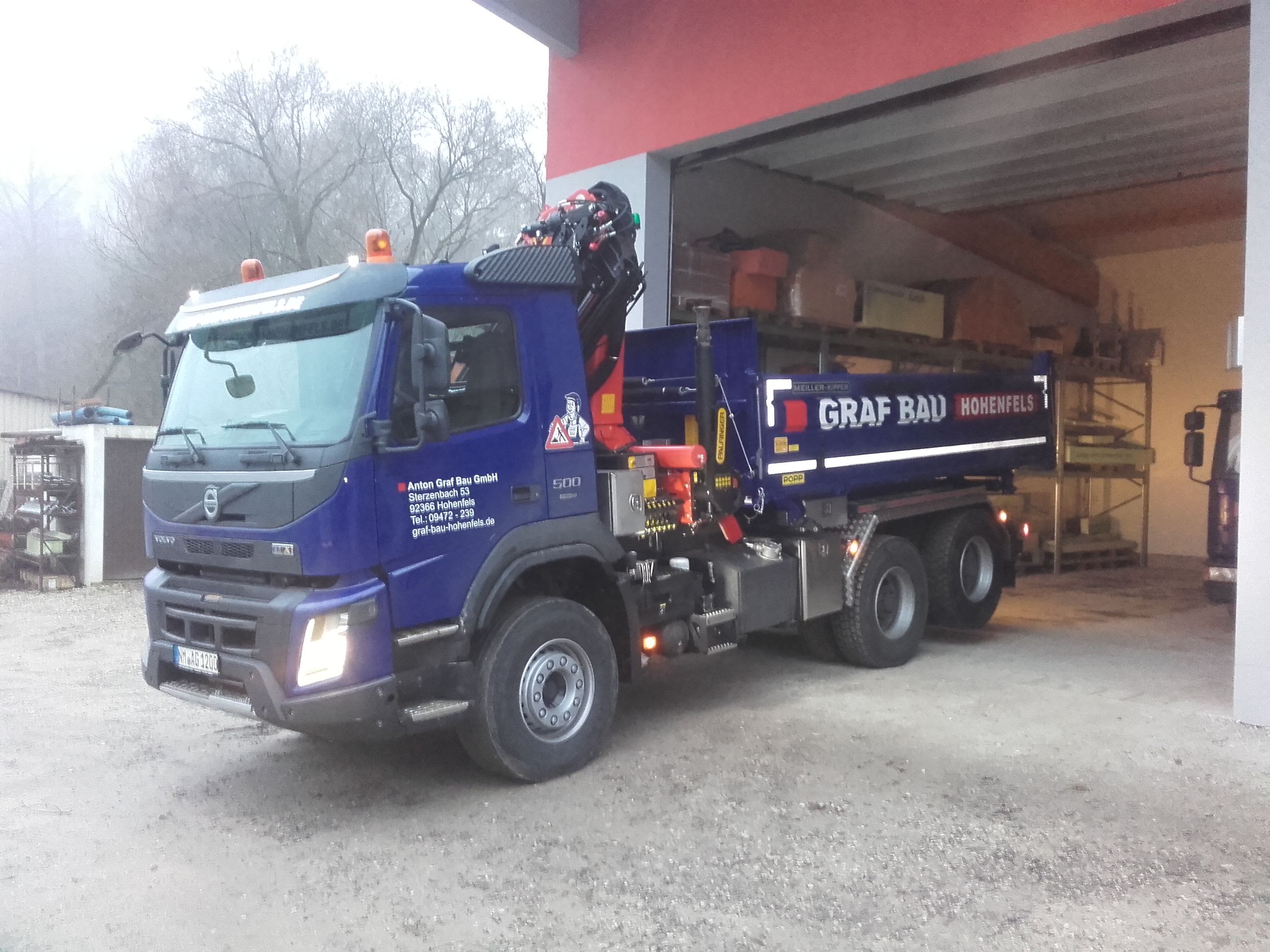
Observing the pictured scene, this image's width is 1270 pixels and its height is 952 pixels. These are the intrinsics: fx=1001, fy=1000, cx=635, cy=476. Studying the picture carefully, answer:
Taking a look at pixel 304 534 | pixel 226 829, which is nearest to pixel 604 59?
pixel 304 534

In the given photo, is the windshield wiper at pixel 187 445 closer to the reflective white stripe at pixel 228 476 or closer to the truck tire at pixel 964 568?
the reflective white stripe at pixel 228 476

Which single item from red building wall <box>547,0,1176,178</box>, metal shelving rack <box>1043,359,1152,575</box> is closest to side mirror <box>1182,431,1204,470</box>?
metal shelving rack <box>1043,359,1152,575</box>

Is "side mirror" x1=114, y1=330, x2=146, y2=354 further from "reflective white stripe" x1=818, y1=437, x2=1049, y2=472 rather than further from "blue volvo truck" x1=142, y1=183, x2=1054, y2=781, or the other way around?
Answer: "reflective white stripe" x1=818, y1=437, x2=1049, y2=472

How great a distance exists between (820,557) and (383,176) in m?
20.9

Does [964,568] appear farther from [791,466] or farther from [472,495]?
[472,495]

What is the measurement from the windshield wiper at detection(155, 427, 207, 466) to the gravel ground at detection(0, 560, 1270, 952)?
1644 mm

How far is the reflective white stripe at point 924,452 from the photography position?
274 inches

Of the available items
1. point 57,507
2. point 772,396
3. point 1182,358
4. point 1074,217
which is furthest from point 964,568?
point 57,507

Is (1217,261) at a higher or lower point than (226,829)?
higher

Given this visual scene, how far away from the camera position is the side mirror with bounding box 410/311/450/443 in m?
4.22

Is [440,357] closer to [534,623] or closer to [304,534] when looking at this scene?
[304,534]

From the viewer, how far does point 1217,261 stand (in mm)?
14656

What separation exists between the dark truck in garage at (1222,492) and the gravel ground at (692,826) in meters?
2.28

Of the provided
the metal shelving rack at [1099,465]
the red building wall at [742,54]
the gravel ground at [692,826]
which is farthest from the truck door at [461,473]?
the metal shelving rack at [1099,465]
